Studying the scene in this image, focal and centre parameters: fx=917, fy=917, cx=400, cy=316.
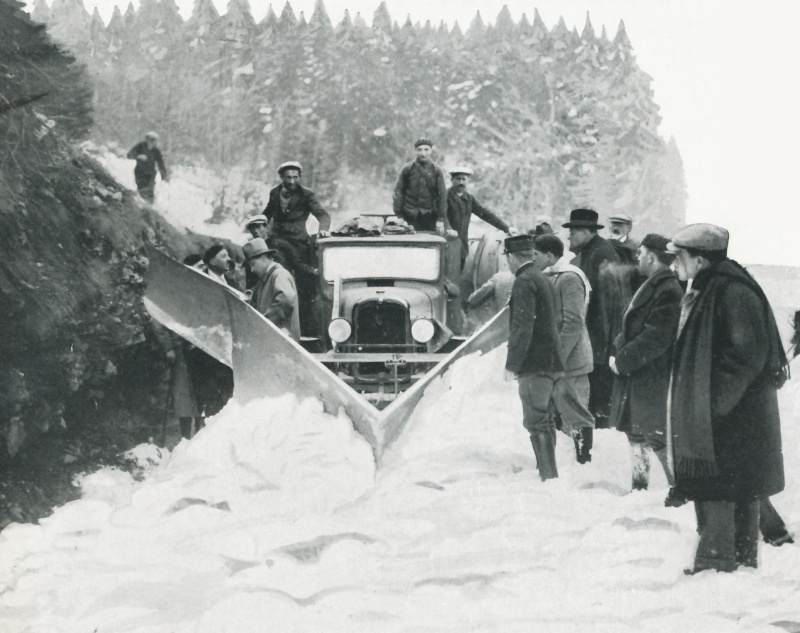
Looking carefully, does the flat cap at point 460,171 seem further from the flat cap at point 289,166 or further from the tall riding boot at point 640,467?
the tall riding boot at point 640,467

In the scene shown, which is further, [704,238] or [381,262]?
[381,262]

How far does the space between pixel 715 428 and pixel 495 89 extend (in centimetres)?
287

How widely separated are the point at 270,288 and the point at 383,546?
8.22 feet

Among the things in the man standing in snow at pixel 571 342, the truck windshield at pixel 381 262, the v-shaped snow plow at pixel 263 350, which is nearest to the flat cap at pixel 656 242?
the man standing in snow at pixel 571 342

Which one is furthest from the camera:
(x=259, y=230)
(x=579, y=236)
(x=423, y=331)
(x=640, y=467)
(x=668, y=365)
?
(x=259, y=230)

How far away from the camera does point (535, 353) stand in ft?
14.4

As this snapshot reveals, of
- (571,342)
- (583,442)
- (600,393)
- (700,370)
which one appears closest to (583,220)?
(571,342)

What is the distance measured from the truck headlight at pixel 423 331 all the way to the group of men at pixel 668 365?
1.29 m

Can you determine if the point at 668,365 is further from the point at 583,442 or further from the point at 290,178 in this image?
the point at 290,178

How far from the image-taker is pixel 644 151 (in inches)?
207

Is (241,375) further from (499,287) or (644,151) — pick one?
(644,151)

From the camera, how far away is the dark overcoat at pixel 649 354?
3.98m

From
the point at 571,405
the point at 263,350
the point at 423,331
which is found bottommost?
the point at 571,405

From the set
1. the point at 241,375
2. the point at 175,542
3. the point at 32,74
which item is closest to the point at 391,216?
the point at 241,375
